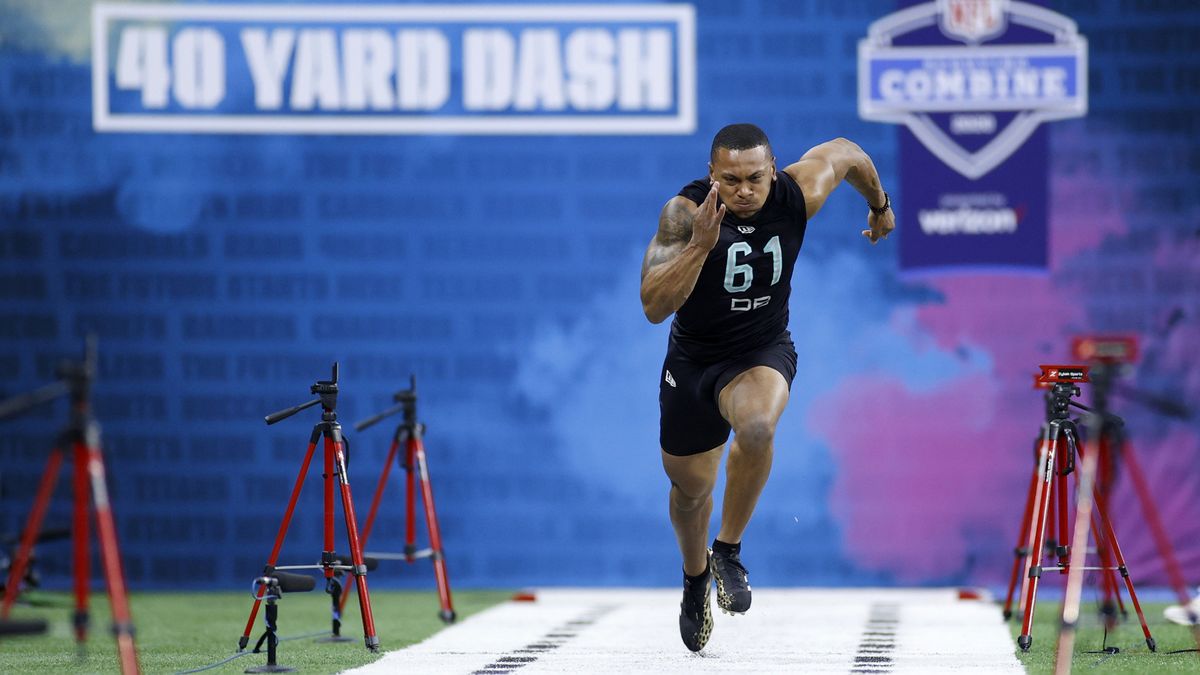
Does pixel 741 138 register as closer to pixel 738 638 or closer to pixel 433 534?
pixel 738 638

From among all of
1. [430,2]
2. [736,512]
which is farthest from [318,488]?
[736,512]

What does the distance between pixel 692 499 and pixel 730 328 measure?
0.58 m

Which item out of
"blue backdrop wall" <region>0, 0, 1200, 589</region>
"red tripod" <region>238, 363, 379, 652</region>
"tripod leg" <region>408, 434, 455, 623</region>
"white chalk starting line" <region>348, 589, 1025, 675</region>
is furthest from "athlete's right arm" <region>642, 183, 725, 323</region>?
"blue backdrop wall" <region>0, 0, 1200, 589</region>

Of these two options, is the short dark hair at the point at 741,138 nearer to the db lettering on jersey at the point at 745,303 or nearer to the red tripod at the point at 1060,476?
the db lettering on jersey at the point at 745,303

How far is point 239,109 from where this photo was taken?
812 cm

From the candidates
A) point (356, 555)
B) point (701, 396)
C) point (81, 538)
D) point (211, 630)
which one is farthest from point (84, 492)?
point (211, 630)

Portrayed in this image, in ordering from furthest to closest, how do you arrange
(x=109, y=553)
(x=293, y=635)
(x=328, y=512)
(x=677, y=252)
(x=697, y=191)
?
(x=293, y=635) → (x=328, y=512) → (x=697, y=191) → (x=677, y=252) → (x=109, y=553)

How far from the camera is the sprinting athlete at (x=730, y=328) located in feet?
15.1

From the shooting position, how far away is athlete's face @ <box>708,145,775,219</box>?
4648 mm

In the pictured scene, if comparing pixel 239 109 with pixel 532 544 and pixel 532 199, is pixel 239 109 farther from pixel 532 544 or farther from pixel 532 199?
pixel 532 544

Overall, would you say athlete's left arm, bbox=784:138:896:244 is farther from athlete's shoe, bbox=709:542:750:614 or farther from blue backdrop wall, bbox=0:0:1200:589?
blue backdrop wall, bbox=0:0:1200:589

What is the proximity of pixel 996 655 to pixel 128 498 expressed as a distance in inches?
195

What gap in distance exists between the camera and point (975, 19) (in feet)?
26.2

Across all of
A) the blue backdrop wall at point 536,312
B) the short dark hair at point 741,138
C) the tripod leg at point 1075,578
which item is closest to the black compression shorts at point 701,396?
the short dark hair at point 741,138
